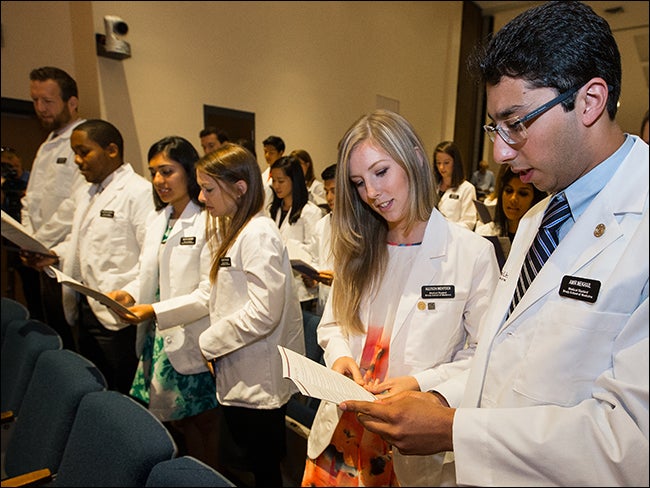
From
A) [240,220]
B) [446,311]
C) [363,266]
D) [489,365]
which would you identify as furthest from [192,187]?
[489,365]

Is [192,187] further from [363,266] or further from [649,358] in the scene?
[649,358]

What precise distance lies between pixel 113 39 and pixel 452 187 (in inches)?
126

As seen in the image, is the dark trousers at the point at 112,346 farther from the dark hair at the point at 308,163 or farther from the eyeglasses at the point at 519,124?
the eyeglasses at the point at 519,124

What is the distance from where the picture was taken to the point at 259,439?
1.64 meters

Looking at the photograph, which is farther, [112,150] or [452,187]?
[452,187]

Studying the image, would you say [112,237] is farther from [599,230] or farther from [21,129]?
[21,129]

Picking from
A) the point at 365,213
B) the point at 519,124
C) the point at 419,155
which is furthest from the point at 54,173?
the point at 519,124

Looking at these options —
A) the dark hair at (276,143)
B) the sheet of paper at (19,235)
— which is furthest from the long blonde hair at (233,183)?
the dark hair at (276,143)

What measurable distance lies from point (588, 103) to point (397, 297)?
0.69 m

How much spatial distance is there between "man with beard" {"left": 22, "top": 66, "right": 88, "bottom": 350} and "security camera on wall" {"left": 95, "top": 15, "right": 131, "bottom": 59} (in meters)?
1.02

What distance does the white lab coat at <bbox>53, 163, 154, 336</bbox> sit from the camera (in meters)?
2.11

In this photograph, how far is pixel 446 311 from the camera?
3.59 feet

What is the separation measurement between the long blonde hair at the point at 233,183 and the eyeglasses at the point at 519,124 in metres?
1.12

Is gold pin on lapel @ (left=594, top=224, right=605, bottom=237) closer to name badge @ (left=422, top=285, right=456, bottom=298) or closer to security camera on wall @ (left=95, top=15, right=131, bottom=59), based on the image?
name badge @ (left=422, top=285, right=456, bottom=298)
